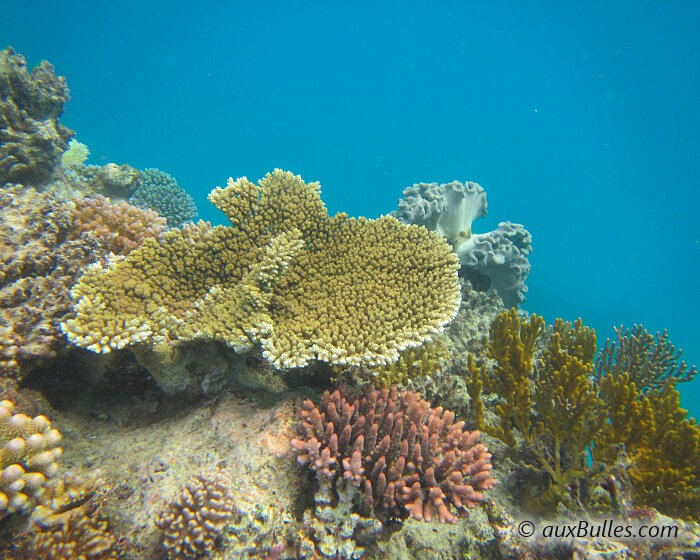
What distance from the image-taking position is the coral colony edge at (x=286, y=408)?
287 centimetres

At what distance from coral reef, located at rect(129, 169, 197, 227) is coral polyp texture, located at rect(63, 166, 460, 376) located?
386 inches

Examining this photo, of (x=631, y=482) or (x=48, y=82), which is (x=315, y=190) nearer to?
(x=631, y=482)

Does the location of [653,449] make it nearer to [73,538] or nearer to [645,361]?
[645,361]

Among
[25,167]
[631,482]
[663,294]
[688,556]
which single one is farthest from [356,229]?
[663,294]

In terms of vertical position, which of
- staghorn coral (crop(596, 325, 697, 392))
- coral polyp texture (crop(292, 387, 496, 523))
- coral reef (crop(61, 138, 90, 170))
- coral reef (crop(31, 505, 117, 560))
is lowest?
coral reef (crop(31, 505, 117, 560))

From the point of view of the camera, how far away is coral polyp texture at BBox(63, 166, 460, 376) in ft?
12.2

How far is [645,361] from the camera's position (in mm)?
5938

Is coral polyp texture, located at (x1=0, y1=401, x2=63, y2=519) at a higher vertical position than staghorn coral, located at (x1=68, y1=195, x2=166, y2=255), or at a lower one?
lower

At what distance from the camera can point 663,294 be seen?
277ft

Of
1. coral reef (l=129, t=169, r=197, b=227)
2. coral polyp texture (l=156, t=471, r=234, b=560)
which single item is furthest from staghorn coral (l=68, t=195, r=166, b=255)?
coral reef (l=129, t=169, r=197, b=227)

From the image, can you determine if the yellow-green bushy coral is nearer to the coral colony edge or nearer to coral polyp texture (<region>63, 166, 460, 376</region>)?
the coral colony edge

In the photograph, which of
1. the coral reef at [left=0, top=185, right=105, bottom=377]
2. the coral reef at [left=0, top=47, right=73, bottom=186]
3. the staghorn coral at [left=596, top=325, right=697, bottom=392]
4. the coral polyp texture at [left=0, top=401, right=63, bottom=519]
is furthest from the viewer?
the coral reef at [left=0, top=47, right=73, bottom=186]

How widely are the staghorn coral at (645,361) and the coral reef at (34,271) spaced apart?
24.5 feet

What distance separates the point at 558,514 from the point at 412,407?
1.65 meters
